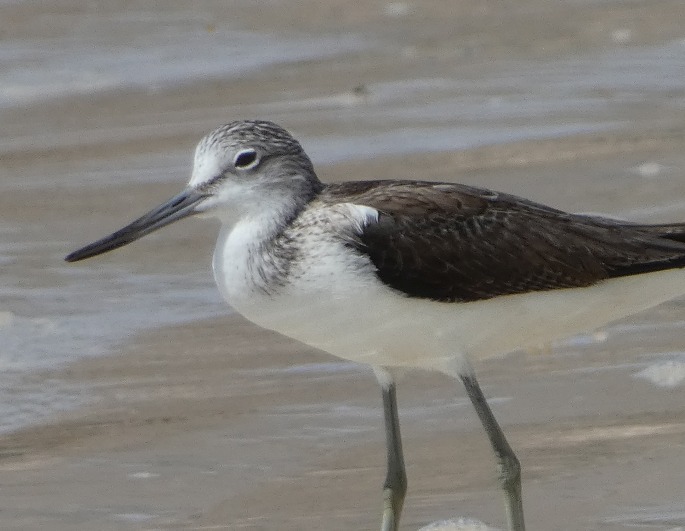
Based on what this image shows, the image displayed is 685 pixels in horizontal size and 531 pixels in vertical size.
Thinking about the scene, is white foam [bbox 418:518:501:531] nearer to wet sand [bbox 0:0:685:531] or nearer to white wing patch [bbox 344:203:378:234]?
wet sand [bbox 0:0:685:531]

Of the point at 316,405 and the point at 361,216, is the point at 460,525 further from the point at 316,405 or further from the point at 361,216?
the point at 316,405

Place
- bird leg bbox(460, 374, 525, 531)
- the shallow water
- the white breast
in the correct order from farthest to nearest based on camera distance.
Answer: the shallow water → bird leg bbox(460, 374, 525, 531) → the white breast

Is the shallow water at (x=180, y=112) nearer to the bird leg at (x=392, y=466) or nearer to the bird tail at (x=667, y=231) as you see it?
the bird leg at (x=392, y=466)

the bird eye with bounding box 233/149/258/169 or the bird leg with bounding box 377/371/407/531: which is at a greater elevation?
the bird eye with bounding box 233/149/258/169

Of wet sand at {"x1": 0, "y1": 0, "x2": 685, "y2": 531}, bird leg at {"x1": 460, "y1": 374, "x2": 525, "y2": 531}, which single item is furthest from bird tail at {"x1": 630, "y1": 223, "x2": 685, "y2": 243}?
bird leg at {"x1": 460, "y1": 374, "x2": 525, "y2": 531}

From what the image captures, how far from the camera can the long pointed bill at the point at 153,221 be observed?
19.9ft

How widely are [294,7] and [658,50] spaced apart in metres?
3.56

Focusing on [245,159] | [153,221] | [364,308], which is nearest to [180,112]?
[153,221]

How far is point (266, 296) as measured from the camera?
589 cm

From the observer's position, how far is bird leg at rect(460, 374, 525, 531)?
6.18 metres

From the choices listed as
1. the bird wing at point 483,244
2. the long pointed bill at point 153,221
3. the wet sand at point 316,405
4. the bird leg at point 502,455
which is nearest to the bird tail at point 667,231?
the bird wing at point 483,244

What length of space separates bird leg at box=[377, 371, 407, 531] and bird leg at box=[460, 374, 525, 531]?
38cm

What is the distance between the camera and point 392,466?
644cm

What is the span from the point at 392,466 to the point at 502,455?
18.0 inches
